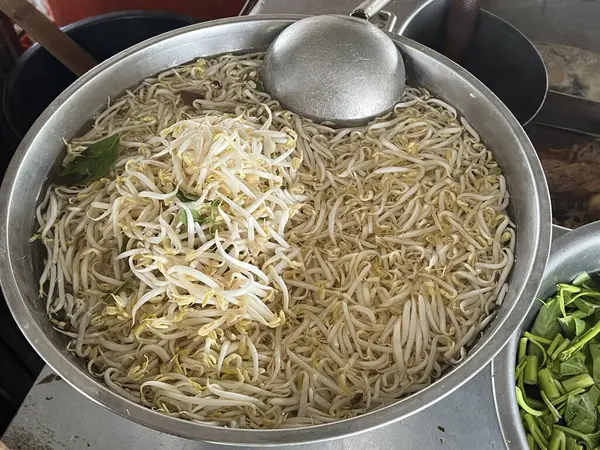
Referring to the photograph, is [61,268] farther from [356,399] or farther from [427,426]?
[427,426]

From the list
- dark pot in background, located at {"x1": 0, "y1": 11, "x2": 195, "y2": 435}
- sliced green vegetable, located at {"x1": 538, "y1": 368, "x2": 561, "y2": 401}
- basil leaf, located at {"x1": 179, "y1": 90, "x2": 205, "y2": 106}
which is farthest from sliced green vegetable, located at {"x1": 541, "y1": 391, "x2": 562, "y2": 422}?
dark pot in background, located at {"x1": 0, "y1": 11, "x2": 195, "y2": 435}

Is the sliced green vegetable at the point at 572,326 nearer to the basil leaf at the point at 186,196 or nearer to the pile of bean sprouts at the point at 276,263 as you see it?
the pile of bean sprouts at the point at 276,263

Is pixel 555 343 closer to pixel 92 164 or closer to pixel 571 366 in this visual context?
pixel 571 366

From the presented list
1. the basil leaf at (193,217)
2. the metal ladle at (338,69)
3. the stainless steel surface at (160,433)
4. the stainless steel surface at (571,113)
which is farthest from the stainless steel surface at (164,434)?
the stainless steel surface at (571,113)

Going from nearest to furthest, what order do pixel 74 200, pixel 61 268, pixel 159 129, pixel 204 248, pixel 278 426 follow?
pixel 278 426 < pixel 204 248 < pixel 61 268 < pixel 74 200 < pixel 159 129

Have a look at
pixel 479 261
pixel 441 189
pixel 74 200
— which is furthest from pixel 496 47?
pixel 74 200

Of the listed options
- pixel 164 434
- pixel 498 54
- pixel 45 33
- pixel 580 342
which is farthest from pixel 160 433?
pixel 498 54

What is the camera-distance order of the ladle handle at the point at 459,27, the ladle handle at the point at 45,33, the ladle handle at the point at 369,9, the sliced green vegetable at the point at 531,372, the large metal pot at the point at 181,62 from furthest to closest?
the ladle handle at the point at 459,27 < the ladle handle at the point at 45,33 < the ladle handle at the point at 369,9 < the sliced green vegetable at the point at 531,372 < the large metal pot at the point at 181,62
